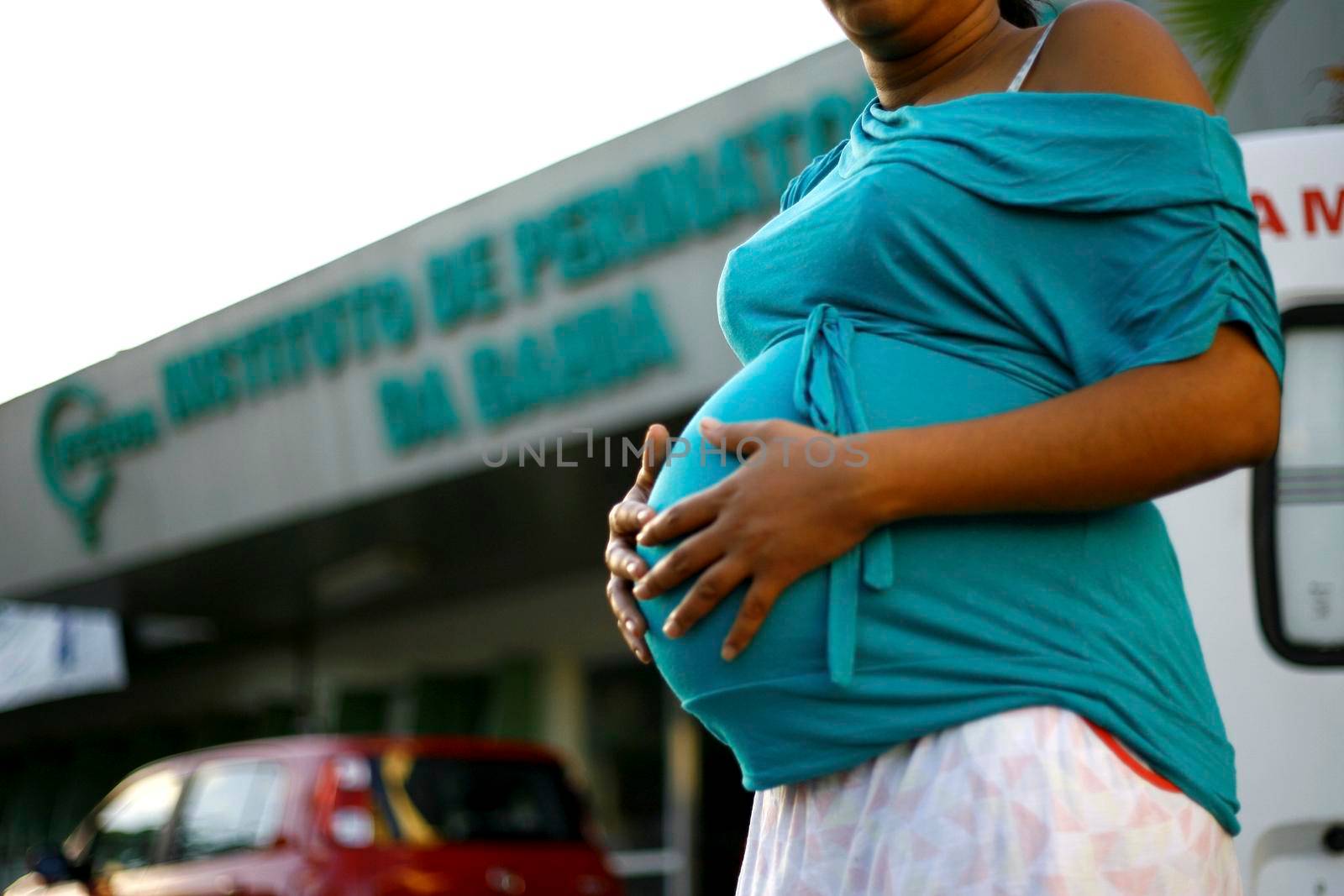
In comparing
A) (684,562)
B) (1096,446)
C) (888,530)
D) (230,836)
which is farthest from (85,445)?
(1096,446)

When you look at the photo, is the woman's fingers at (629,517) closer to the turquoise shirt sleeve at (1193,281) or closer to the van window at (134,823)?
the turquoise shirt sleeve at (1193,281)

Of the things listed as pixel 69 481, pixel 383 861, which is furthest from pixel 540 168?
pixel 69 481

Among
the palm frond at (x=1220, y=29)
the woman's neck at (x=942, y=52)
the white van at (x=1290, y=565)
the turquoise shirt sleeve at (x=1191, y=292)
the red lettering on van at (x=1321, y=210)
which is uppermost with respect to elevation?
the palm frond at (x=1220, y=29)

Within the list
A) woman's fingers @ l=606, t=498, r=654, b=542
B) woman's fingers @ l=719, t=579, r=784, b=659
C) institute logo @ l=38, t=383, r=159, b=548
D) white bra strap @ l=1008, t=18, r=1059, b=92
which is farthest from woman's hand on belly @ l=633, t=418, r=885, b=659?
institute logo @ l=38, t=383, r=159, b=548

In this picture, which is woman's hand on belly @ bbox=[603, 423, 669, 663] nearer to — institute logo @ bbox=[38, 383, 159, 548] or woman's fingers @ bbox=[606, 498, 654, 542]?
woman's fingers @ bbox=[606, 498, 654, 542]

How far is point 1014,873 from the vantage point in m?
1.15

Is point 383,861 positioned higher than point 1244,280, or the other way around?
point 1244,280

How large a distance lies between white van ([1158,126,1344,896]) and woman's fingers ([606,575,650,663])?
1384 millimetres

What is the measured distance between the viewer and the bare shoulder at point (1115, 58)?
1306mm

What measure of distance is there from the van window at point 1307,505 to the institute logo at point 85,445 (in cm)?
1225

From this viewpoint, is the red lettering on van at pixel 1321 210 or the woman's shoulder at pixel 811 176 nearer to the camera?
the woman's shoulder at pixel 811 176

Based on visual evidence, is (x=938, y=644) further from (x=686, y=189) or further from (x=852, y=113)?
(x=686, y=189)

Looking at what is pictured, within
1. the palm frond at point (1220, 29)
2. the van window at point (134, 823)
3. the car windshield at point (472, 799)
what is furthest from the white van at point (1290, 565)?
the van window at point (134, 823)

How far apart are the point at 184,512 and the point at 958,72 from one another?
12.3 m
